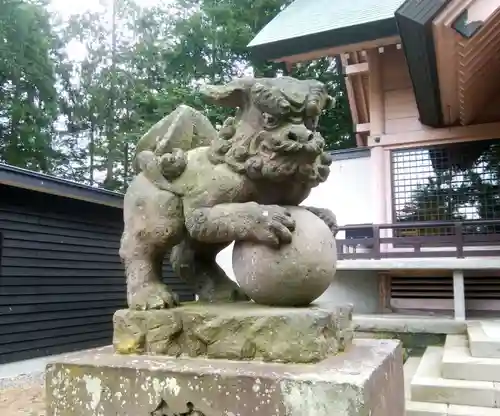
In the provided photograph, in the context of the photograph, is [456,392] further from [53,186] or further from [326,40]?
[53,186]

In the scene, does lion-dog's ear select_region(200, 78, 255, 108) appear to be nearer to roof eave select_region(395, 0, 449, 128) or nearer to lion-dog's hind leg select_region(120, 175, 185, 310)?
lion-dog's hind leg select_region(120, 175, 185, 310)

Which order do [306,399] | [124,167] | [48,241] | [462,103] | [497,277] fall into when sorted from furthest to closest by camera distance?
[124,167]
[48,241]
[497,277]
[462,103]
[306,399]

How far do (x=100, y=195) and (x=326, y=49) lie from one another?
3844 mm

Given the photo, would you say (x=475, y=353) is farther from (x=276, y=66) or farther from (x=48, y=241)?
(x=276, y=66)

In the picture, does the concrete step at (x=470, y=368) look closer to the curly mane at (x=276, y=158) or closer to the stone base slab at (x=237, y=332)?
the stone base slab at (x=237, y=332)

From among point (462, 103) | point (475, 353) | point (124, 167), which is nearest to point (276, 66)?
point (124, 167)

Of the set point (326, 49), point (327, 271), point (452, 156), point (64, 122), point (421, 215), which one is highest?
point (64, 122)

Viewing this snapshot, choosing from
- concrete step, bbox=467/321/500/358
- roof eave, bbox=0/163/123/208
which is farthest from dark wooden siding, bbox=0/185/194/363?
concrete step, bbox=467/321/500/358

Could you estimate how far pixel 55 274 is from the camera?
736 cm

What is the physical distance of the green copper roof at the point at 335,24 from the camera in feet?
20.5

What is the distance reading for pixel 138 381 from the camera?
5.50 ft

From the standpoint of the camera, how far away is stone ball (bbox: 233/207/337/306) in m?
1.74

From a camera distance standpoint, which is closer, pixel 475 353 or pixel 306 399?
pixel 306 399

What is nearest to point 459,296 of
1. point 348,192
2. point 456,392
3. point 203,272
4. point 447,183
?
point 447,183
